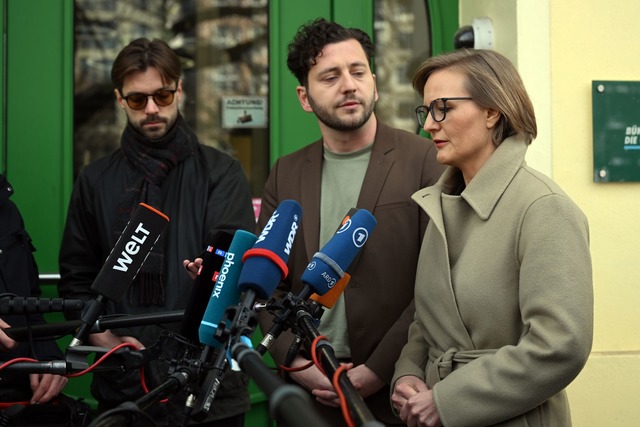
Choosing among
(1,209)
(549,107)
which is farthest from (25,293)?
(549,107)

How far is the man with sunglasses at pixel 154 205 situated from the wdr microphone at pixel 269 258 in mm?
1298

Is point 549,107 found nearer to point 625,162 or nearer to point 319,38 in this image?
point 625,162

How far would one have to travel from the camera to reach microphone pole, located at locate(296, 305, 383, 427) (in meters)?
1.44

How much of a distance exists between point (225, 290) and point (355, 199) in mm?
1221

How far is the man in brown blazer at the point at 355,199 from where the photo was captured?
2.93 metres

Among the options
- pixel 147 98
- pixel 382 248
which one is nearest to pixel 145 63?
pixel 147 98

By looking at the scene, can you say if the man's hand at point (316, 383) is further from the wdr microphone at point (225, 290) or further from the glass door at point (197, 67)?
the glass door at point (197, 67)

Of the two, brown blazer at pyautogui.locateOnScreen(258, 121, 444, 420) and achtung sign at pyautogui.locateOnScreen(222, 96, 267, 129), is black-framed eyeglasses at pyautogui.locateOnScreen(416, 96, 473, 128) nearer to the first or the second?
brown blazer at pyautogui.locateOnScreen(258, 121, 444, 420)

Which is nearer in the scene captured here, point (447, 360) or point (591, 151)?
point (447, 360)

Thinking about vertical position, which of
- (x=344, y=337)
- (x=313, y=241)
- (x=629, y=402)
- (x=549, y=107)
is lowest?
(x=629, y=402)

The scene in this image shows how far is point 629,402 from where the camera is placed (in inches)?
147

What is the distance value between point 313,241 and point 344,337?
0.34 metres

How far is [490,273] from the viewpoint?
7.60ft

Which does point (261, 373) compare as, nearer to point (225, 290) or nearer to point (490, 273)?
point (225, 290)
